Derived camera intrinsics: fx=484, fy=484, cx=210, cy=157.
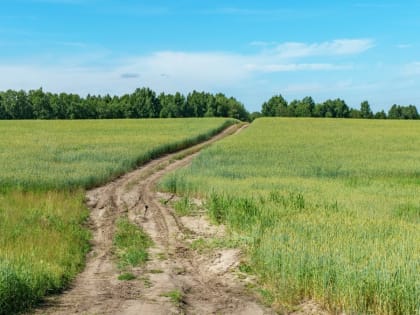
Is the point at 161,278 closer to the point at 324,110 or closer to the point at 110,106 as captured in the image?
the point at 110,106

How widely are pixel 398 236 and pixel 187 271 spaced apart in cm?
438

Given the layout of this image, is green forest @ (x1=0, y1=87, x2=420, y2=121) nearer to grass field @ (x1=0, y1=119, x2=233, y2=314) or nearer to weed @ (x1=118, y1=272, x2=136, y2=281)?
grass field @ (x1=0, y1=119, x2=233, y2=314)

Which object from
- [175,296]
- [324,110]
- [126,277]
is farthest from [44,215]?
[324,110]

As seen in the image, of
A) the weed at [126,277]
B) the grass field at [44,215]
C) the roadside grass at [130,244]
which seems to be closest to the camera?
the grass field at [44,215]

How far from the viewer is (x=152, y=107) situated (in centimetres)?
12744

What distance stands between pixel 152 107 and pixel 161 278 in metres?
120

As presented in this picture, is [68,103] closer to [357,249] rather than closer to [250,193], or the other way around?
[250,193]

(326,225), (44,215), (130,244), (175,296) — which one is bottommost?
(130,244)

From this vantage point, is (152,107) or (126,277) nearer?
(126,277)

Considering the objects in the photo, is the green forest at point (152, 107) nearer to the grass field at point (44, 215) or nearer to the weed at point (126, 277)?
the grass field at point (44, 215)

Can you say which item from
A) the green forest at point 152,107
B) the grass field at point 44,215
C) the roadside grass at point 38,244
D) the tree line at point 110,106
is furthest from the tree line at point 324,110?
the roadside grass at point 38,244

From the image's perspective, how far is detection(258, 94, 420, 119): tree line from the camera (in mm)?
138875

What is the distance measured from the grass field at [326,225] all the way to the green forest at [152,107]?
99.3m

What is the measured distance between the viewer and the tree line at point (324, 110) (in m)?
139
